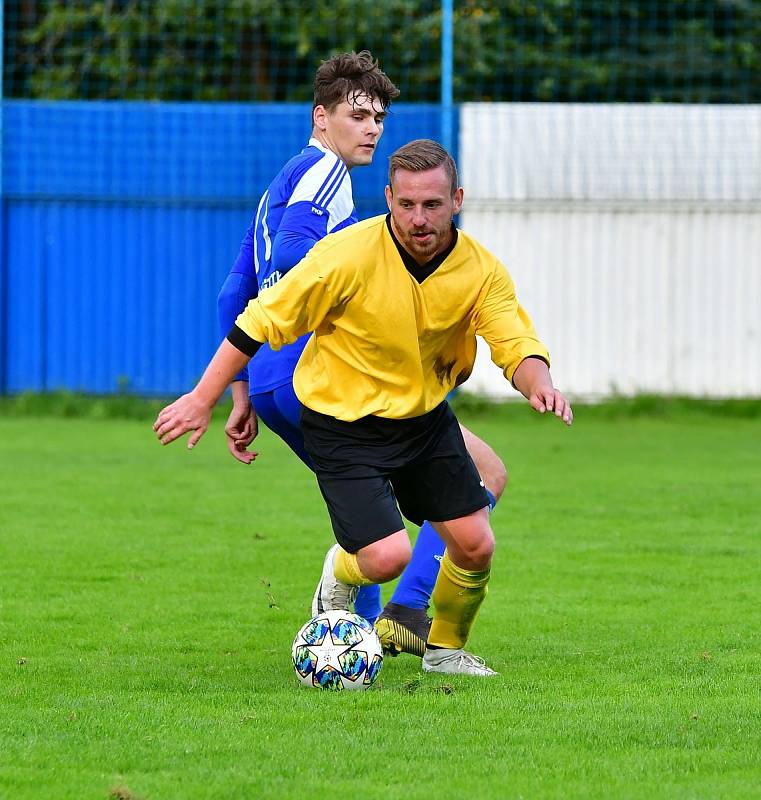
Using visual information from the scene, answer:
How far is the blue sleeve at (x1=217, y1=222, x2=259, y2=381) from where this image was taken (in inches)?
245

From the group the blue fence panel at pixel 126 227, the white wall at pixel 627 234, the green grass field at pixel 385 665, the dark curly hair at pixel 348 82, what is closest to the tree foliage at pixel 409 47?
the white wall at pixel 627 234

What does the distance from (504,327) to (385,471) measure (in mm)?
645

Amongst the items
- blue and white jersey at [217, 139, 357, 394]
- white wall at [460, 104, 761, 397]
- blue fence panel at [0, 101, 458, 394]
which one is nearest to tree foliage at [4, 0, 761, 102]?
white wall at [460, 104, 761, 397]

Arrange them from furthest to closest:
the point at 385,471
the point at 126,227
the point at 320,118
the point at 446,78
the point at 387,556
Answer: the point at 126,227 < the point at 446,78 < the point at 320,118 < the point at 385,471 < the point at 387,556

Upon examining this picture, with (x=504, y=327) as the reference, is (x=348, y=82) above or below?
above

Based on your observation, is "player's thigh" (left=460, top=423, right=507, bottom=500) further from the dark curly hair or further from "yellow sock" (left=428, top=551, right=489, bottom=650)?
the dark curly hair

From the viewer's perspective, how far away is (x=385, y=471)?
17.9 ft

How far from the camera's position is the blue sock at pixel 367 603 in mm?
6230

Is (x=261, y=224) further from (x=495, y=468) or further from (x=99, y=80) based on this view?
(x=99, y=80)

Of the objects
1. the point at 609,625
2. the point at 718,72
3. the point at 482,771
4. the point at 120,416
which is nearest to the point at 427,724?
the point at 482,771

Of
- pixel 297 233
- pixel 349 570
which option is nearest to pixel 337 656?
pixel 349 570

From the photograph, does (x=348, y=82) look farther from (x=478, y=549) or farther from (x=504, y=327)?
(x=478, y=549)

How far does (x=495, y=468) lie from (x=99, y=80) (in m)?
13.6

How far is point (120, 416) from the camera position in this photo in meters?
16.1
